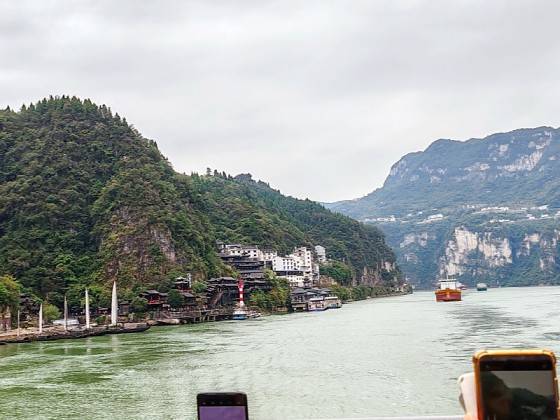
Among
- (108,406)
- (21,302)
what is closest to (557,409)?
(108,406)

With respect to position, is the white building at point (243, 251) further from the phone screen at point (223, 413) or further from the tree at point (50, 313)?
the phone screen at point (223, 413)

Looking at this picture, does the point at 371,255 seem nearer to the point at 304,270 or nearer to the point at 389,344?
the point at 304,270

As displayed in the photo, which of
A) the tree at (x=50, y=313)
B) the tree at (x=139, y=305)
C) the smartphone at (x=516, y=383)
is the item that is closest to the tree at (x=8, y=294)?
the tree at (x=50, y=313)

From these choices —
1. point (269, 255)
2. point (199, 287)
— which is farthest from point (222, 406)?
point (269, 255)

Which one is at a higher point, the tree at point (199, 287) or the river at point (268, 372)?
the tree at point (199, 287)

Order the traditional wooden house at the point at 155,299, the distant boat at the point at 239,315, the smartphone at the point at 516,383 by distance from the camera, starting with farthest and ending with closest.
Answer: the distant boat at the point at 239,315 → the traditional wooden house at the point at 155,299 → the smartphone at the point at 516,383

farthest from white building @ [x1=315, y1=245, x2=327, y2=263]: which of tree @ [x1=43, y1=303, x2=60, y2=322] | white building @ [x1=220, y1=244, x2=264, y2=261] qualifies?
tree @ [x1=43, y1=303, x2=60, y2=322]

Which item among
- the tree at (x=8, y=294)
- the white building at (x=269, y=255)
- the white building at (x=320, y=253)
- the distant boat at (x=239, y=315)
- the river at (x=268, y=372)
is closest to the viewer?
the river at (x=268, y=372)
